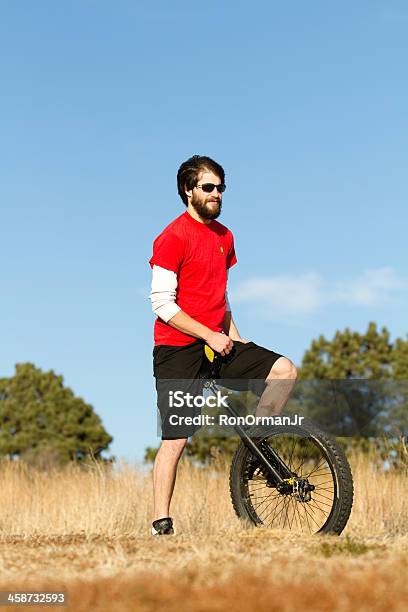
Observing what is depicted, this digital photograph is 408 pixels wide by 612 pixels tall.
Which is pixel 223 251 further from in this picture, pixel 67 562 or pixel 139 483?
pixel 139 483

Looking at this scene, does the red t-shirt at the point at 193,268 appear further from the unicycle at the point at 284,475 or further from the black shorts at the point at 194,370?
the unicycle at the point at 284,475

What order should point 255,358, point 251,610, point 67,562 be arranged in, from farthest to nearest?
point 255,358 → point 67,562 → point 251,610

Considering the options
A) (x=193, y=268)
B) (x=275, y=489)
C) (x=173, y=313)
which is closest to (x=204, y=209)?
(x=193, y=268)

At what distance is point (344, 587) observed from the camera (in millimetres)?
4031

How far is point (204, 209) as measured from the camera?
6.50m

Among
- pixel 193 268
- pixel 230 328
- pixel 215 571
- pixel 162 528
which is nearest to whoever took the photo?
pixel 215 571

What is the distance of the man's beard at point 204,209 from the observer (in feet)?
21.3

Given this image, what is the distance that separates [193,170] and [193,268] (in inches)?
28.6

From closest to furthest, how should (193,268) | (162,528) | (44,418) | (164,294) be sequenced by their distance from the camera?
(162,528)
(164,294)
(193,268)
(44,418)

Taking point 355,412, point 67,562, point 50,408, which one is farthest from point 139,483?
point 50,408

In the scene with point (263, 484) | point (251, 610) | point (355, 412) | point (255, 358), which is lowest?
point (251, 610)

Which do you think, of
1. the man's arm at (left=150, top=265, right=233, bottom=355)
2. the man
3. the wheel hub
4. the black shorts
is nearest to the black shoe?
the man

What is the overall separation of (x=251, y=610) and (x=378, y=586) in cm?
64

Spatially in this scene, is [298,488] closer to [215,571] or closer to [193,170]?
[215,571]
